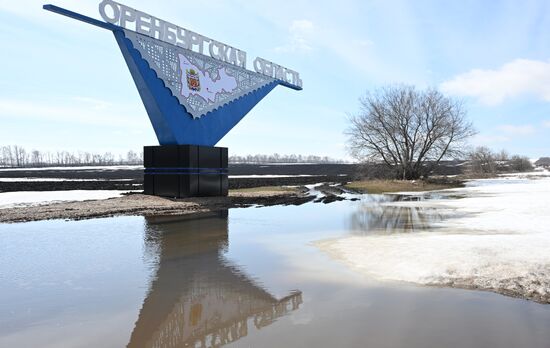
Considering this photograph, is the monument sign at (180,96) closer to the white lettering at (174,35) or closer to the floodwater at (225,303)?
the white lettering at (174,35)

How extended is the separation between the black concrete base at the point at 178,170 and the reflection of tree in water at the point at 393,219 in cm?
903

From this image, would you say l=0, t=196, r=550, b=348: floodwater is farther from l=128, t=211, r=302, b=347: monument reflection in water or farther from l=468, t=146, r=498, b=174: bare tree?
l=468, t=146, r=498, b=174: bare tree

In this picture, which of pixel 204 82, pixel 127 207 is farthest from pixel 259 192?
pixel 127 207

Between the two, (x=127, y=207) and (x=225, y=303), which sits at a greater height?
(x=127, y=207)

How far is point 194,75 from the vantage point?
24297 mm

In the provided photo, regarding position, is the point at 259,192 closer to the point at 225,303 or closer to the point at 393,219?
the point at 393,219

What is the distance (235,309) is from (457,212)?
1435 cm

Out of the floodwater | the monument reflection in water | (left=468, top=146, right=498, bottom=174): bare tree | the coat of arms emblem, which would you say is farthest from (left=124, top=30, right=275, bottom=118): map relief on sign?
(left=468, top=146, right=498, bottom=174): bare tree

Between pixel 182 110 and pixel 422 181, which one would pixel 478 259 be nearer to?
pixel 182 110

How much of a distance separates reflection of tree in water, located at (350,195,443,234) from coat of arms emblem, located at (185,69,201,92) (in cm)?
1148

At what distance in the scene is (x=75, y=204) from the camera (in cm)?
2005

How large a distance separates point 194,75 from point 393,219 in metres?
14.1

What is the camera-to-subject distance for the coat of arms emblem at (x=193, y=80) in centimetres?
2388

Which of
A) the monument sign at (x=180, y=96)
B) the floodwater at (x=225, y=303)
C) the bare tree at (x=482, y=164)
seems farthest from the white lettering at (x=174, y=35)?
the bare tree at (x=482, y=164)
